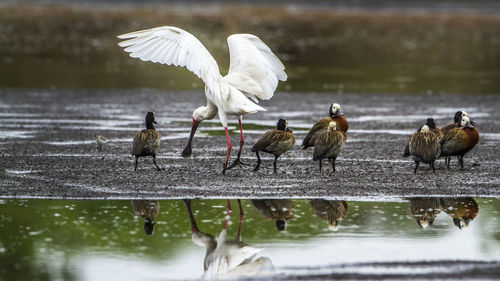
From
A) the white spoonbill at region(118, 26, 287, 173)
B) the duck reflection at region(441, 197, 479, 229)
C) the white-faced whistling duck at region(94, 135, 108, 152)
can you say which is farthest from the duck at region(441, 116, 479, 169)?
the white-faced whistling duck at region(94, 135, 108, 152)

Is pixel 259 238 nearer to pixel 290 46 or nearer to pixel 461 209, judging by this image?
pixel 461 209

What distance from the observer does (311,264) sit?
7.21 metres

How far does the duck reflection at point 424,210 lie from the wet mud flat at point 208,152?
Answer: 0.99 feet

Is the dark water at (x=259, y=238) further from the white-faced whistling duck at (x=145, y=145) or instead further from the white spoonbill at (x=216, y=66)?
the white spoonbill at (x=216, y=66)

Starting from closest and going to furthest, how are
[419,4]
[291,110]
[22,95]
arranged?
[291,110] → [22,95] → [419,4]

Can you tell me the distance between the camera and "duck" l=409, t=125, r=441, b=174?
37.1 ft

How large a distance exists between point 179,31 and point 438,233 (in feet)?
14.8

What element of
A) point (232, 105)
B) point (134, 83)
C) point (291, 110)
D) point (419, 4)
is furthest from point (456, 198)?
point (419, 4)

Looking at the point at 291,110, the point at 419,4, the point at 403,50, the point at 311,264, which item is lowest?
the point at 311,264

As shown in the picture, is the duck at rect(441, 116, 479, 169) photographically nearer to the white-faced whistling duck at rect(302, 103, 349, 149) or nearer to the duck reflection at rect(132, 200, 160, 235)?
the white-faced whistling duck at rect(302, 103, 349, 149)

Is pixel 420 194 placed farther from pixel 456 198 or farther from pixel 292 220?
pixel 292 220

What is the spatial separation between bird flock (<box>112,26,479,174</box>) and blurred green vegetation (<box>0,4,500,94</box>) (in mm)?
10300

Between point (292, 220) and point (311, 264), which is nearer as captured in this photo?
point (311, 264)

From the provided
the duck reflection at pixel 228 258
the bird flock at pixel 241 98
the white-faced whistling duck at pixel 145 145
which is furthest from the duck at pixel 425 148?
the duck reflection at pixel 228 258
